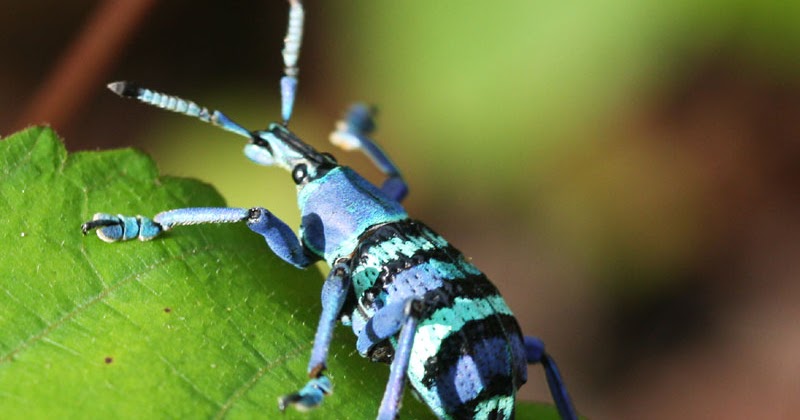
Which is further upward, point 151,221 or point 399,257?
point 399,257

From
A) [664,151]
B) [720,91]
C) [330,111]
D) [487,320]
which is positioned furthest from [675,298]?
[487,320]

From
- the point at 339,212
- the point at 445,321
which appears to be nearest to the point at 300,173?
the point at 339,212

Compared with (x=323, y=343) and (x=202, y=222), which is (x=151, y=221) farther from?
(x=323, y=343)

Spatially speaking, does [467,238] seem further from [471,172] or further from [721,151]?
[721,151]

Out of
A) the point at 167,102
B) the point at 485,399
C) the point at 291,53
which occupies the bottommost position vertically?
the point at 485,399

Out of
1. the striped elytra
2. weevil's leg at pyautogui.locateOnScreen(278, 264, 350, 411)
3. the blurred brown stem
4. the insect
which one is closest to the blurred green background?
the blurred brown stem

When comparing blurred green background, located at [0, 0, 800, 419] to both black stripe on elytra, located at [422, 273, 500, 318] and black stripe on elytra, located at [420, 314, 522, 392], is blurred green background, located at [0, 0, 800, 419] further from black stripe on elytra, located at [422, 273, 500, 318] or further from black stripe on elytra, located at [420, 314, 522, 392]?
black stripe on elytra, located at [420, 314, 522, 392]
